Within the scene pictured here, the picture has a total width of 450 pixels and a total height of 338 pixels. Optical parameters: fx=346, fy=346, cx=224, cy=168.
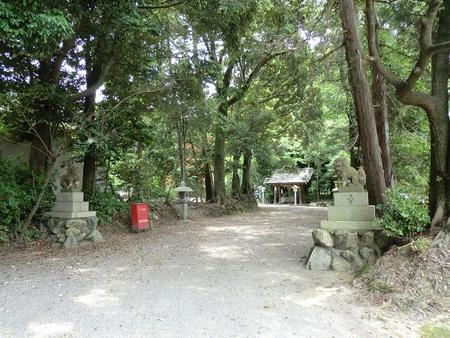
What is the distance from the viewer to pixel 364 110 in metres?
6.34

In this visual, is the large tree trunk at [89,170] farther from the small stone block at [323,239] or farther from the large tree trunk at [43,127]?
the small stone block at [323,239]

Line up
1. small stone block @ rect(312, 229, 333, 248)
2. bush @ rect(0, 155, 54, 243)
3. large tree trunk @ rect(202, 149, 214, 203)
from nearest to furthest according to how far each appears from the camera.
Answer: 1. small stone block @ rect(312, 229, 333, 248)
2. bush @ rect(0, 155, 54, 243)
3. large tree trunk @ rect(202, 149, 214, 203)

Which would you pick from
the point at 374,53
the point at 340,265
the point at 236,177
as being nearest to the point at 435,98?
the point at 374,53

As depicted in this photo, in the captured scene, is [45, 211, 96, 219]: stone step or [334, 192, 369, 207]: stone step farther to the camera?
[45, 211, 96, 219]: stone step

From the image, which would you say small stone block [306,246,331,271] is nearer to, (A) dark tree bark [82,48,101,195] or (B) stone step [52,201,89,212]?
(B) stone step [52,201,89,212]

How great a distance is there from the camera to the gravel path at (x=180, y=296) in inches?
135

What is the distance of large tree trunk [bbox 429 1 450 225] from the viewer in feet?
17.6

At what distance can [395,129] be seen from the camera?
11.8m

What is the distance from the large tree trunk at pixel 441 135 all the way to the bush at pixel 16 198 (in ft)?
26.3

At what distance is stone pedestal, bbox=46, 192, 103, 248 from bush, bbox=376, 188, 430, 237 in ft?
21.0

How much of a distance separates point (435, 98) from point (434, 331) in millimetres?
3885

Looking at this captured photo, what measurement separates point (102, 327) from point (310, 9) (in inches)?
363

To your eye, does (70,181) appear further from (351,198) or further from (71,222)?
(351,198)

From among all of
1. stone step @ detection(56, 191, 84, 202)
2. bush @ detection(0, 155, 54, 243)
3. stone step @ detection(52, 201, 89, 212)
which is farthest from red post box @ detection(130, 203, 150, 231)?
bush @ detection(0, 155, 54, 243)
